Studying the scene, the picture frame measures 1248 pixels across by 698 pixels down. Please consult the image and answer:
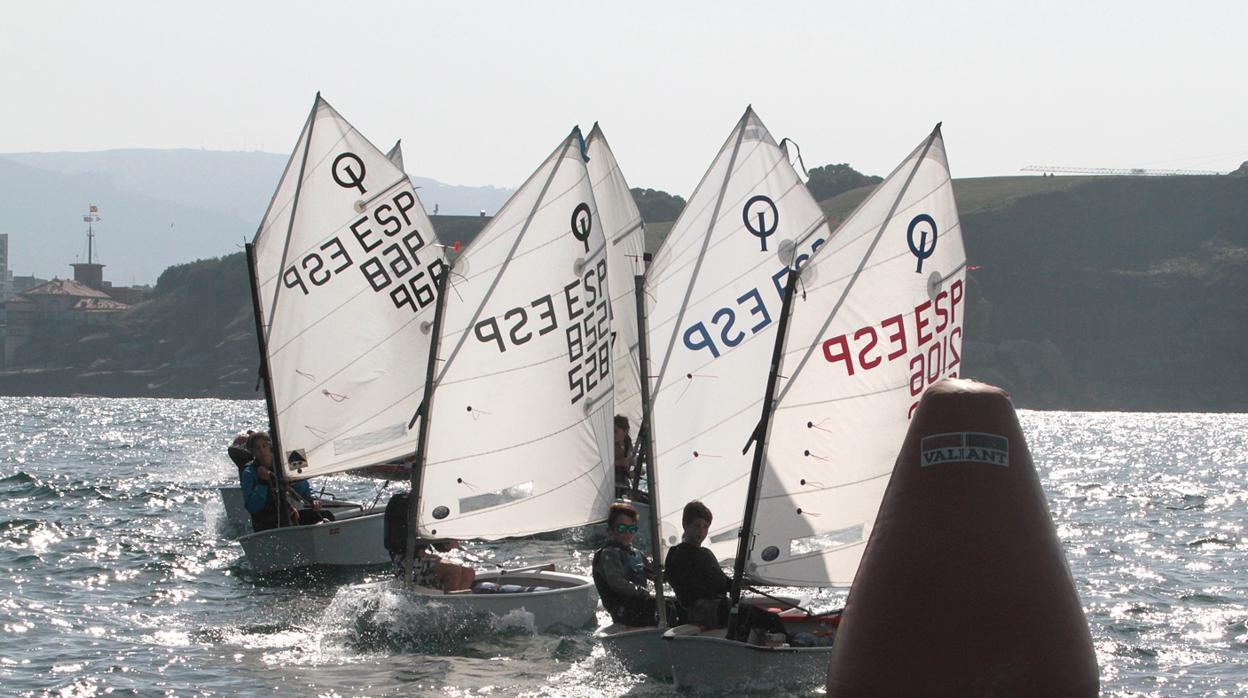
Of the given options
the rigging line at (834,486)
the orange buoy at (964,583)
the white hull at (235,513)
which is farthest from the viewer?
the white hull at (235,513)

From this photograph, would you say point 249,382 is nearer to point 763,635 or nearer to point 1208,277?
point 1208,277

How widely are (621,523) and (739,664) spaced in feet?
6.82

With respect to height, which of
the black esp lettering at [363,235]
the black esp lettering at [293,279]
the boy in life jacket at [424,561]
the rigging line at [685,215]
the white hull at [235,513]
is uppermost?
the black esp lettering at [363,235]

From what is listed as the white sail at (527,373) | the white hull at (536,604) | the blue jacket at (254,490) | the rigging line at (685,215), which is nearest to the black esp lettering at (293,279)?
the blue jacket at (254,490)

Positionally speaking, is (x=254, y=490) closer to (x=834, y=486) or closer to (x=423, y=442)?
(x=423, y=442)

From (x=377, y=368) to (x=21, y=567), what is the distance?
19.3ft

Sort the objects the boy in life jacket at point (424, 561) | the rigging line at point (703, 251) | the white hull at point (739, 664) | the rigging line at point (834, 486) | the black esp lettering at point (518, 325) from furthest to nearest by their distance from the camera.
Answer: the black esp lettering at point (518, 325) < the boy in life jacket at point (424, 561) < the rigging line at point (703, 251) < the rigging line at point (834, 486) < the white hull at point (739, 664)

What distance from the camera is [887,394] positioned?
46.2 ft

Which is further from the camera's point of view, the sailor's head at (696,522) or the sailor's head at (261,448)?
the sailor's head at (261,448)

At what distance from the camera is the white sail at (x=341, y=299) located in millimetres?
23344

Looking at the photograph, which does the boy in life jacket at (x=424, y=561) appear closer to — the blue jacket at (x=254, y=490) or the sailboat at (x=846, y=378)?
the sailboat at (x=846, y=378)

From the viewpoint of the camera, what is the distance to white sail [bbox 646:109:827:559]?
15125 millimetres

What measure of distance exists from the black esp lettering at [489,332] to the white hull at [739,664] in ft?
16.2

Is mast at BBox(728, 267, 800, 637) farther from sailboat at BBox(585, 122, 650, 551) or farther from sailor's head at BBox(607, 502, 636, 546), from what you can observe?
sailboat at BBox(585, 122, 650, 551)
